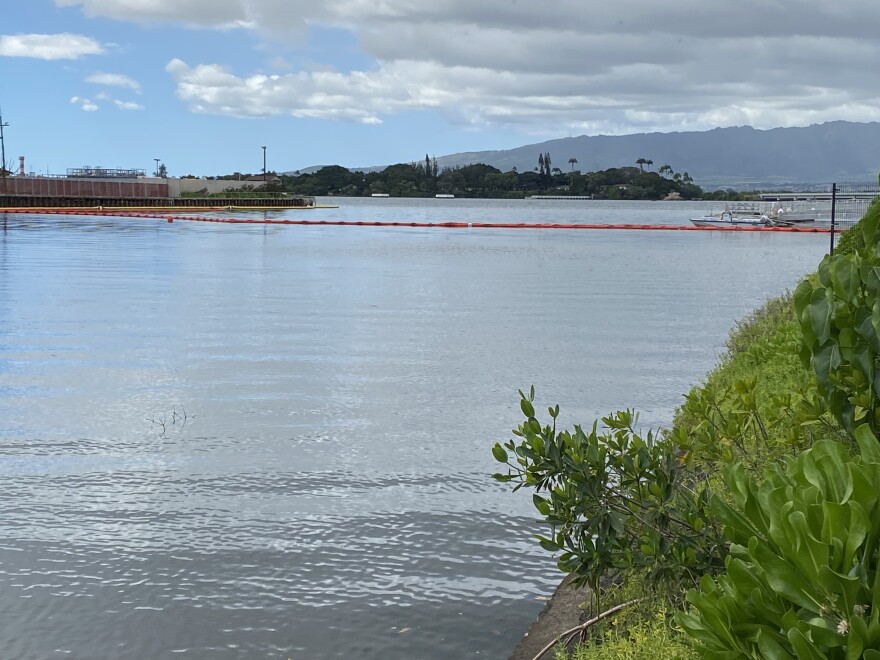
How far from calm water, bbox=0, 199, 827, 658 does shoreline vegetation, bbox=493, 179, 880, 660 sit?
1371mm

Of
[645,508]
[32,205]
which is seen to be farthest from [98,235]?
[32,205]

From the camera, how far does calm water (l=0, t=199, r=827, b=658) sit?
6348 millimetres

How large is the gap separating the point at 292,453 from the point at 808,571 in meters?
Answer: 7.98

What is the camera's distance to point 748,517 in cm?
275

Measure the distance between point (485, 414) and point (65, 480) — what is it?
466cm

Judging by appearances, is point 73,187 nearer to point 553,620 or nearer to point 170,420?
point 170,420

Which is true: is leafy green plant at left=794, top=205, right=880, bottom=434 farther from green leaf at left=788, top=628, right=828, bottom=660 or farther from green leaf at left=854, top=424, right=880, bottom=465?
green leaf at left=788, top=628, right=828, bottom=660

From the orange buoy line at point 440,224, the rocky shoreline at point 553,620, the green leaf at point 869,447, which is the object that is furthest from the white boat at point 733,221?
the green leaf at point 869,447

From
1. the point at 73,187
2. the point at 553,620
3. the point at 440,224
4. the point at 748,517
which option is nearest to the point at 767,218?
the point at 440,224

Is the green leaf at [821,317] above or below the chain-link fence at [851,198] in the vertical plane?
below

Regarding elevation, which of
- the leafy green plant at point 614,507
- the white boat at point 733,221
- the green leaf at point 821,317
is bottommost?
the leafy green plant at point 614,507

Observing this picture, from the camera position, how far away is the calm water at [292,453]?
635 centimetres

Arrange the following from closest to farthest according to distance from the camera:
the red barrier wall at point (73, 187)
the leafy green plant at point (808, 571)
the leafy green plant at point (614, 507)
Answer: the leafy green plant at point (808, 571)
the leafy green plant at point (614, 507)
the red barrier wall at point (73, 187)

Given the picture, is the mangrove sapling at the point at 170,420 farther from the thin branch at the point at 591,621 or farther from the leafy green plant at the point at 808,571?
the leafy green plant at the point at 808,571
